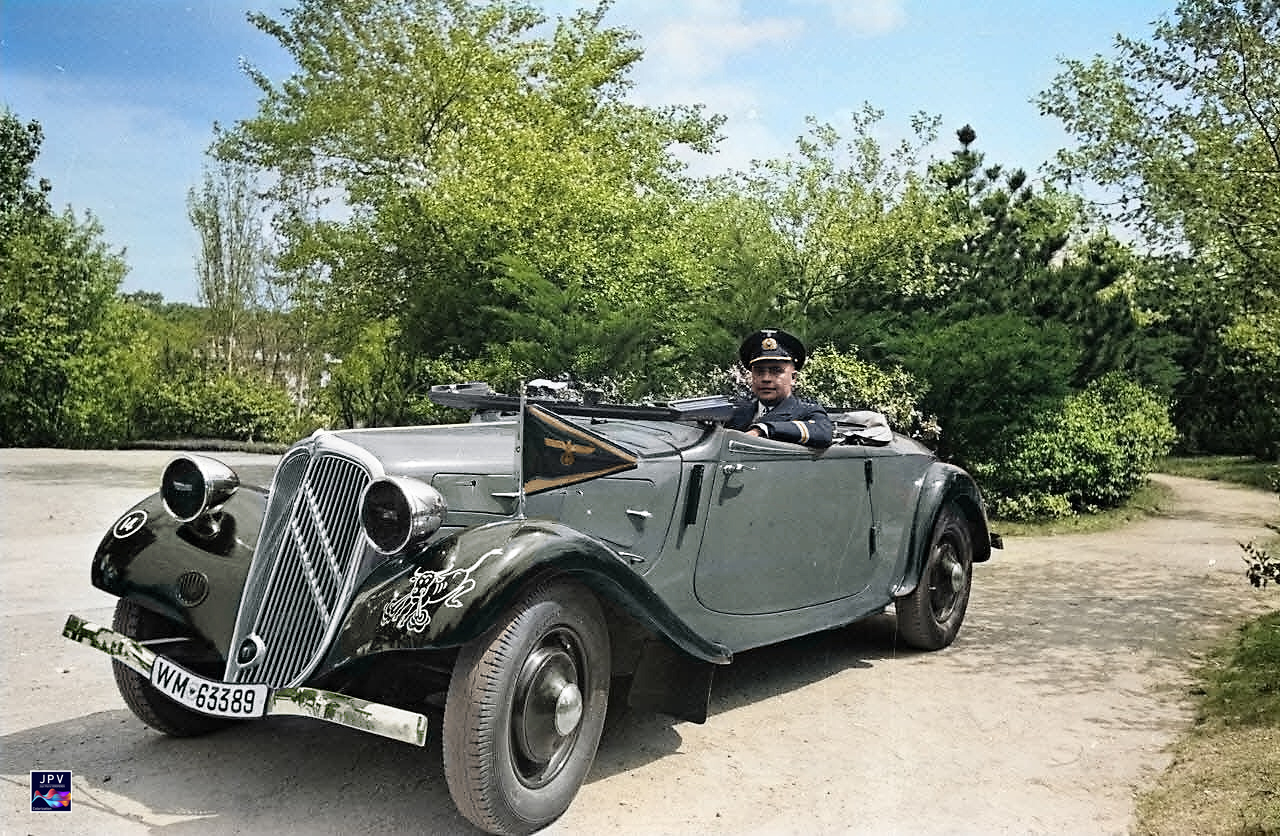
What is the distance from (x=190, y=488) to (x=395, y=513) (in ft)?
4.07

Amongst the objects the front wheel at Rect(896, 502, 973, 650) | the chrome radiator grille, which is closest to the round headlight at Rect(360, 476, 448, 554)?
the chrome radiator grille

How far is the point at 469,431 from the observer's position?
461 cm

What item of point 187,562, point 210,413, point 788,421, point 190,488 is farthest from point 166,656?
point 210,413

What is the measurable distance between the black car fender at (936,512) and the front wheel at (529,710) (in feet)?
8.54

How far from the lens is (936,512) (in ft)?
20.2

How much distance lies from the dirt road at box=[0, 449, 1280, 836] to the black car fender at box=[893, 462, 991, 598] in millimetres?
514

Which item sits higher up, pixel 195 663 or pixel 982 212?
pixel 982 212

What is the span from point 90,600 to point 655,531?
14.9 ft

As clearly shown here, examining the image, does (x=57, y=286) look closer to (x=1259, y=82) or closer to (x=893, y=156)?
(x=893, y=156)

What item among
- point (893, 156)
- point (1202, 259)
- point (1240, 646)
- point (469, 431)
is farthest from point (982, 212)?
point (469, 431)

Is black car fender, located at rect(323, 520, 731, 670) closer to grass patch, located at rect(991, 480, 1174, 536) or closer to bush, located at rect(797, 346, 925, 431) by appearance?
bush, located at rect(797, 346, 925, 431)

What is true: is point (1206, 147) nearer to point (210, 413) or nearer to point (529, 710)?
point (529, 710)

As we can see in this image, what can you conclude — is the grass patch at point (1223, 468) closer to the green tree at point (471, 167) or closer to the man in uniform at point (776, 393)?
the green tree at point (471, 167)

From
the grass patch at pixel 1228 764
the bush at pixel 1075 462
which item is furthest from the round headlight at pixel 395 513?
the bush at pixel 1075 462
